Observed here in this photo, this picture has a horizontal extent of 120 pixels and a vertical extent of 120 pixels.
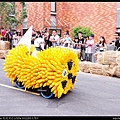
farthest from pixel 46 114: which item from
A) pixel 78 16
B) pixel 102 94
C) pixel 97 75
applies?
pixel 78 16

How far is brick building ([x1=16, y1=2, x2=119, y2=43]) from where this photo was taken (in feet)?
66.8

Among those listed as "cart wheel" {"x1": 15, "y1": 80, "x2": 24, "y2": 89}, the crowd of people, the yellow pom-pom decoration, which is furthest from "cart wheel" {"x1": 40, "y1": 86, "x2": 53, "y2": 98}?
the crowd of people

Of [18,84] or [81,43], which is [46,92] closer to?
[18,84]

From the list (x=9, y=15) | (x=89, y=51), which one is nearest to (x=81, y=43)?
(x=89, y=51)

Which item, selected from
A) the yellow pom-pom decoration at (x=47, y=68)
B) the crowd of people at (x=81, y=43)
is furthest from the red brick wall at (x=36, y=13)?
the yellow pom-pom decoration at (x=47, y=68)

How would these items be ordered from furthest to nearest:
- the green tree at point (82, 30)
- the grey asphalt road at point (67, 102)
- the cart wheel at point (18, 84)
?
the green tree at point (82, 30)
the cart wheel at point (18, 84)
the grey asphalt road at point (67, 102)

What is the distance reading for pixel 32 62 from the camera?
20.0ft

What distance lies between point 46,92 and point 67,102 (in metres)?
0.64

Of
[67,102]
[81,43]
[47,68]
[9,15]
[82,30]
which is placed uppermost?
[9,15]

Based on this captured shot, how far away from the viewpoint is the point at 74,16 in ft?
75.0

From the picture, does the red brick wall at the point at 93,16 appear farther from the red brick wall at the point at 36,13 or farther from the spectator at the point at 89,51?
the spectator at the point at 89,51

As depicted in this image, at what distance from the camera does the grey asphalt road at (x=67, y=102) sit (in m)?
5.12

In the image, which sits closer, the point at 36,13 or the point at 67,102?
the point at 67,102

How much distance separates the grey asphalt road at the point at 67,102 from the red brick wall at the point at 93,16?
13.7m
